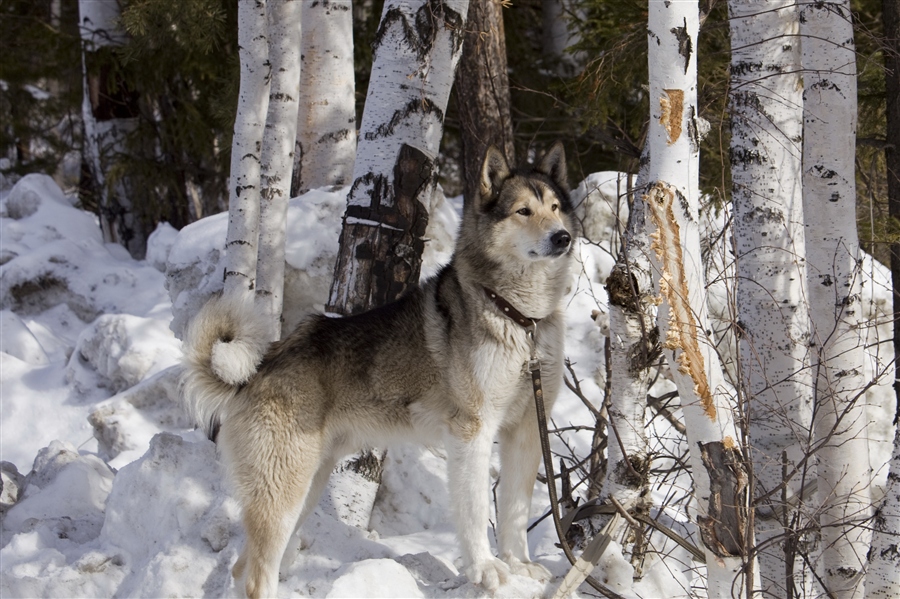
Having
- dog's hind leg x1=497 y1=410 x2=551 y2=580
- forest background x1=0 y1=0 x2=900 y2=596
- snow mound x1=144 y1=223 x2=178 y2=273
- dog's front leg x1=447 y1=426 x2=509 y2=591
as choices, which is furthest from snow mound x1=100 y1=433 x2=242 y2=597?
snow mound x1=144 y1=223 x2=178 y2=273

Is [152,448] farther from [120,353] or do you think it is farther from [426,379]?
[120,353]

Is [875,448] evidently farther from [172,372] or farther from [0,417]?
[0,417]

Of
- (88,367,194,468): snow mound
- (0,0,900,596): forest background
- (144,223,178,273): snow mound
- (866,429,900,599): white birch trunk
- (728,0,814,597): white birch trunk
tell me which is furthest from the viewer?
(144,223,178,273): snow mound

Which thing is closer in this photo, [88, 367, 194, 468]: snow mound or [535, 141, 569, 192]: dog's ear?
[535, 141, 569, 192]: dog's ear

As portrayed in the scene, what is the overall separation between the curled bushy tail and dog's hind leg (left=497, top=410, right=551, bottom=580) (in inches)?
49.1

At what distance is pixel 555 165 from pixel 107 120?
8019 mm

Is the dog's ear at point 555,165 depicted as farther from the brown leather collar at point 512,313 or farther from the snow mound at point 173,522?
the snow mound at point 173,522

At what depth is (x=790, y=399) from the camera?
3963 millimetres

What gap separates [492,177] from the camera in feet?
12.6

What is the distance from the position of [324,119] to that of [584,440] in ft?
11.0

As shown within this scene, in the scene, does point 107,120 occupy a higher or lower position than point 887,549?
higher

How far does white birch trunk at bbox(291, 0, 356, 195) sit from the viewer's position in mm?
6672

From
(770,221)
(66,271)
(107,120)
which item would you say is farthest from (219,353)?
(107,120)

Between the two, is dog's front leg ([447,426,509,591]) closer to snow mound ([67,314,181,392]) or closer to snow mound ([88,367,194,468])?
snow mound ([88,367,194,468])
